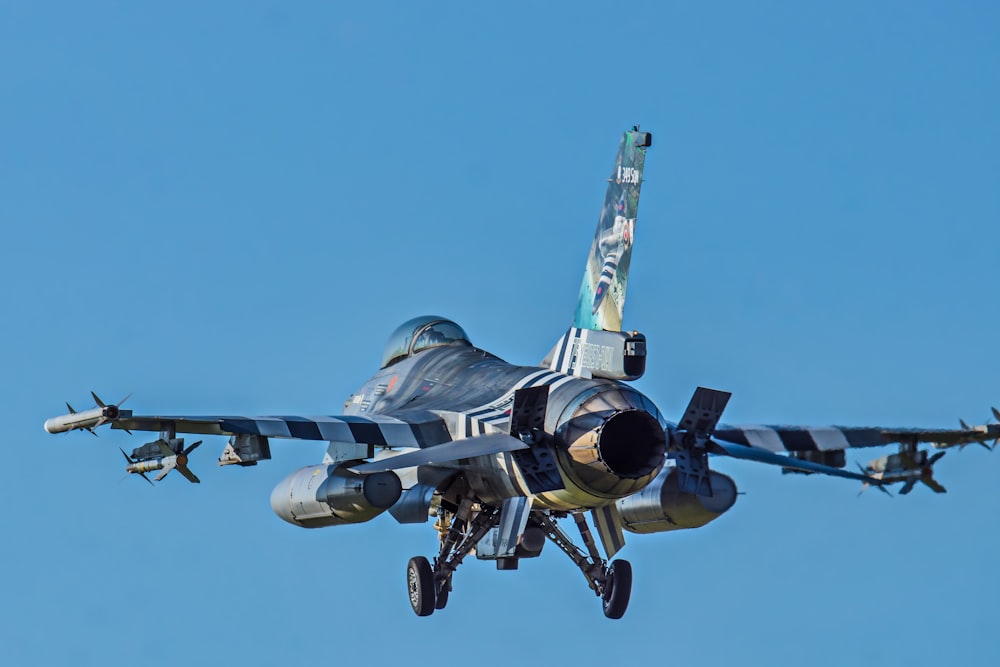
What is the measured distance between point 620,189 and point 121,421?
445 inches

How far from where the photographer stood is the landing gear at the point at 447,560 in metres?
39.9

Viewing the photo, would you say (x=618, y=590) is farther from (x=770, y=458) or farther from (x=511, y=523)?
(x=770, y=458)

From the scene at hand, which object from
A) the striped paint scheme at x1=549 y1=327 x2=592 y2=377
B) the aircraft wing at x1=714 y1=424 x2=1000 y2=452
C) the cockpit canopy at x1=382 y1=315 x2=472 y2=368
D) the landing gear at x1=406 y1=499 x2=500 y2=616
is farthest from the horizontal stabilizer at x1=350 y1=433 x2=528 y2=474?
the cockpit canopy at x1=382 y1=315 x2=472 y2=368

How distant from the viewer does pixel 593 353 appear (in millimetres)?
38875

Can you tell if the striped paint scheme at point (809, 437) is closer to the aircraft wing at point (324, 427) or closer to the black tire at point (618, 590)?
the black tire at point (618, 590)

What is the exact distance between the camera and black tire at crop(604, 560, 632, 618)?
40.0 meters

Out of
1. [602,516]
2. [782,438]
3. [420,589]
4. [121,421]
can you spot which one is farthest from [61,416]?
[782,438]

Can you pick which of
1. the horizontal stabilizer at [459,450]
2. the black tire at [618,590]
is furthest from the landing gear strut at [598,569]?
the horizontal stabilizer at [459,450]

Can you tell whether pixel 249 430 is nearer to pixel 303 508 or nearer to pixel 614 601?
pixel 303 508

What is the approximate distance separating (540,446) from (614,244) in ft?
19.2

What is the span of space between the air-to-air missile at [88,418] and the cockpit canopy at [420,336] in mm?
9418

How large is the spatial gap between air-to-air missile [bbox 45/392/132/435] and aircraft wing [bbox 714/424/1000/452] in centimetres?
1176

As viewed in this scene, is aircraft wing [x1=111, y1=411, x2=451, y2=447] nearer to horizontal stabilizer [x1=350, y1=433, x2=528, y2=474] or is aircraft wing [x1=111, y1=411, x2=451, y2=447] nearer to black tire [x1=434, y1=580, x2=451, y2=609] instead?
horizontal stabilizer [x1=350, y1=433, x2=528, y2=474]

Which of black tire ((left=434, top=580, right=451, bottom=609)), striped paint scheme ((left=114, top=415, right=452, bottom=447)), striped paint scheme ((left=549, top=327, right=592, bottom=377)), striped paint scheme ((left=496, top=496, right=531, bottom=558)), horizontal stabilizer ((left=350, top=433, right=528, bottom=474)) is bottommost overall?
black tire ((left=434, top=580, right=451, bottom=609))
